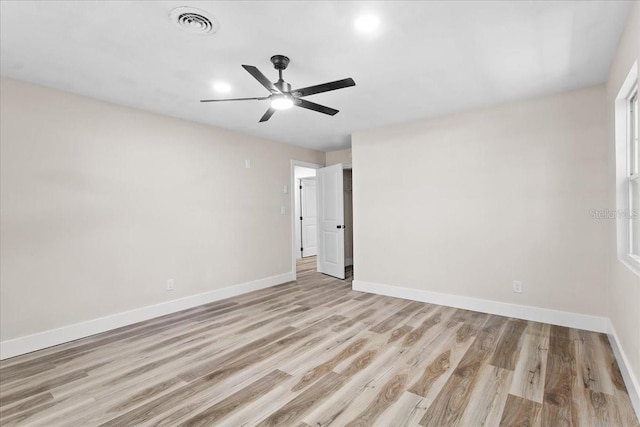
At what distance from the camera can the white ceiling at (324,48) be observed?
1810mm

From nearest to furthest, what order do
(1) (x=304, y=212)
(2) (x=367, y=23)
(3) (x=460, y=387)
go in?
1. (2) (x=367, y=23)
2. (3) (x=460, y=387)
3. (1) (x=304, y=212)

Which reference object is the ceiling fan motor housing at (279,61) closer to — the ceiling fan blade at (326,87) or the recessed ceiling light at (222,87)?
the ceiling fan blade at (326,87)

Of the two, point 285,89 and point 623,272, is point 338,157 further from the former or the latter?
point 623,272

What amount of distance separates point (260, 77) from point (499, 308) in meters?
3.42

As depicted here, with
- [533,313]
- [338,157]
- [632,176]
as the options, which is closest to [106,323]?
[338,157]

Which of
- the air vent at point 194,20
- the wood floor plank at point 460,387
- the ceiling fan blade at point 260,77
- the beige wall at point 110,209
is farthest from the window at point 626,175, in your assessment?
the beige wall at point 110,209

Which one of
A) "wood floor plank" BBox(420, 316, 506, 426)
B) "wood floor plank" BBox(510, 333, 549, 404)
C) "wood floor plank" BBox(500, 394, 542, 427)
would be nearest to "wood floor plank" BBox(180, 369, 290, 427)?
"wood floor plank" BBox(420, 316, 506, 426)

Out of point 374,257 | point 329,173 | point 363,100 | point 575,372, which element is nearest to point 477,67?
point 363,100

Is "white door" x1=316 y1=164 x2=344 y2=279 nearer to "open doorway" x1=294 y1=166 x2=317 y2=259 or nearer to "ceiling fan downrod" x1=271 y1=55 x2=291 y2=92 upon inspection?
"open doorway" x1=294 y1=166 x2=317 y2=259

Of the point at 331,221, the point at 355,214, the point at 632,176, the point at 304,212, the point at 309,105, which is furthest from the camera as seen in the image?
the point at 304,212

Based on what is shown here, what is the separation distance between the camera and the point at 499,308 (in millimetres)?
3441

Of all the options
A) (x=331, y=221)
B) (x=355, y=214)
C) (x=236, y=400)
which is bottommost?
(x=236, y=400)

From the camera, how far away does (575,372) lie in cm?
219

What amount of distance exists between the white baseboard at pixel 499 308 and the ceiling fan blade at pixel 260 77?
3.09 m
